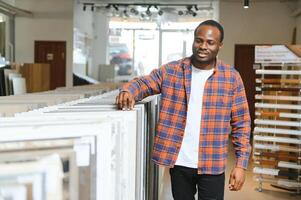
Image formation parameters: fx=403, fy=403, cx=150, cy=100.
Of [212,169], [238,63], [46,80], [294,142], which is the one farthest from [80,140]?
[238,63]

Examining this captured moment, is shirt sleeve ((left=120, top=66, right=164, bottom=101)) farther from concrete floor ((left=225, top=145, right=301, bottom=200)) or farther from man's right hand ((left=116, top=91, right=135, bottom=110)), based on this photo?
concrete floor ((left=225, top=145, right=301, bottom=200))

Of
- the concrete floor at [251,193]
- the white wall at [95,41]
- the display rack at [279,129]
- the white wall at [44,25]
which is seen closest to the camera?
the concrete floor at [251,193]

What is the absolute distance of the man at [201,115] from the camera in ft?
6.29

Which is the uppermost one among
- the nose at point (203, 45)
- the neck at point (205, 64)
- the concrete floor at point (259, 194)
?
the nose at point (203, 45)

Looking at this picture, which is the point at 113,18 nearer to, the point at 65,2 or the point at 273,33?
the point at 65,2

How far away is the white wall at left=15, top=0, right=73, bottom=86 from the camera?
35.8 feet

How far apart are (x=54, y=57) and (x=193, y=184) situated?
31.2 ft

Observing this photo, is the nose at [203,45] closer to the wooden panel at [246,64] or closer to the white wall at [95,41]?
the wooden panel at [246,64]

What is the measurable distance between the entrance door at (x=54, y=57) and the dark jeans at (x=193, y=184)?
933cm

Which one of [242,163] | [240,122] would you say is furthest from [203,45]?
[242,163]

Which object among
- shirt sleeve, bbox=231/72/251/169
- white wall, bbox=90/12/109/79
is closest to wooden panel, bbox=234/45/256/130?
white wall, bbox=90/12/109/79

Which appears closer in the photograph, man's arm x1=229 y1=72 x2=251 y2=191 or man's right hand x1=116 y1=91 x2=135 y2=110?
man's right hand x1=116 y1=91 x2=135 y2=110

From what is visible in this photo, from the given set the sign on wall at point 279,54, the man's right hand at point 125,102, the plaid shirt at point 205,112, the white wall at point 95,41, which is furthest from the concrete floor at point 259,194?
the white wall at point 95,41

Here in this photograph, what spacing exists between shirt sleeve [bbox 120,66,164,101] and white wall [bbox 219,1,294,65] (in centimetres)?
853
